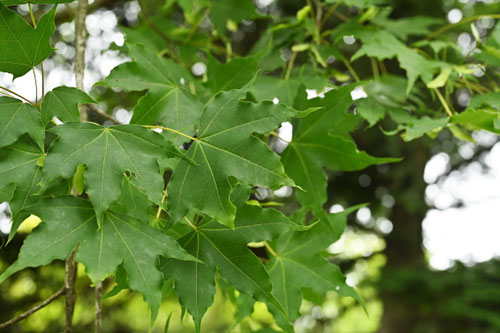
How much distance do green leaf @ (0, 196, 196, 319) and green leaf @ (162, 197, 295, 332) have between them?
7 centimetres

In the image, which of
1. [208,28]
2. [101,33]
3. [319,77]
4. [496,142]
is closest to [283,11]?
[208,28]

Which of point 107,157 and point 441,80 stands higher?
point 107,157

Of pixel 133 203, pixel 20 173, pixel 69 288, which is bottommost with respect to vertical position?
pixel 69 288

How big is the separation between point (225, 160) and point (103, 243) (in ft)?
0.83

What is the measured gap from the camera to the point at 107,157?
799 millimetres

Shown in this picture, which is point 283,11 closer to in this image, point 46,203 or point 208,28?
point 208,28

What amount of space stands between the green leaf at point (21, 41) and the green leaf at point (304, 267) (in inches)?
28.9

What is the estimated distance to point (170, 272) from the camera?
87 cm

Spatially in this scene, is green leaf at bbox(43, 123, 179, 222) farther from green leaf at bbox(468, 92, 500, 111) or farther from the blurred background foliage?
the blurred background foliage

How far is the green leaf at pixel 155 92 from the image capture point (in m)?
1.09

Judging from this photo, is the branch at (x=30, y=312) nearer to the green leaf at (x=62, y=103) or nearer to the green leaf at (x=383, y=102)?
the green leaf at (x=62, y=103)

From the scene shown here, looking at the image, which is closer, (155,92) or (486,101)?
(155,92)

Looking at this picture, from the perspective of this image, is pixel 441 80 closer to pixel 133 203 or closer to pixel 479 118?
pixel 479 118

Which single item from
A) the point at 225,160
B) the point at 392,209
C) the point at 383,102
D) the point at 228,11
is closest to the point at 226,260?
the point at 225,160
